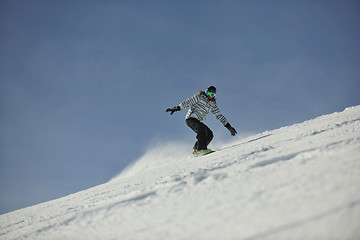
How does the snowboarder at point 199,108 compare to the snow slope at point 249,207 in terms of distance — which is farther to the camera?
the snowboarder at point 199,108

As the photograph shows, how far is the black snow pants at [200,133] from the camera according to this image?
6.34 metres

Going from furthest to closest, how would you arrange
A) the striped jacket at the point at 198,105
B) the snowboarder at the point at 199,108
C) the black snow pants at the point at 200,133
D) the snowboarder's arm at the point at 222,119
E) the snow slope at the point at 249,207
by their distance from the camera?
the snowboarder's arm at the point at 222,119 < the striped jacket at the point at 198,105 < the snowboarder at the point at 199,108 < the black snow pants at the point at 200,133 < the snow slope at the point at 249,207

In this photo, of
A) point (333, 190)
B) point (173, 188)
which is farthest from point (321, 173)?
point (173, 188)

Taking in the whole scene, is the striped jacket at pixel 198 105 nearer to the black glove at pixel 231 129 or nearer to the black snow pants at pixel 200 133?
the black snow pants at pixel 200 133

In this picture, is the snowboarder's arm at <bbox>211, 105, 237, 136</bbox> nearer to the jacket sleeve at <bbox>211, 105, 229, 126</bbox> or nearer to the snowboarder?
the jacket sleeve at <bbox>211, 105, 229, 126</bbox>

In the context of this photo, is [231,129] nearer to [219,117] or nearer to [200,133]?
[219,117]

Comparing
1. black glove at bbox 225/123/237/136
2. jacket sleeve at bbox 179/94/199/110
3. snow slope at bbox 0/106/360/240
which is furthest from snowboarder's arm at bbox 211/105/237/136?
snow slope at bbox 0/106/360/240

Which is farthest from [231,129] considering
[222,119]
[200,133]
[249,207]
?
[249,207]

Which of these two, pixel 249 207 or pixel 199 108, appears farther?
pixel 199 108

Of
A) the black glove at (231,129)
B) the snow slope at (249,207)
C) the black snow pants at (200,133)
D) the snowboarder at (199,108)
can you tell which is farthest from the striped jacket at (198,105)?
the snow slope at (249,207)

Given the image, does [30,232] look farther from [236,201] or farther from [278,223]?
[278,223]

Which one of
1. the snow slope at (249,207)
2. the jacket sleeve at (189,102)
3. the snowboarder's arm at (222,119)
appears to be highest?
the jacket sleeve at (189,102)

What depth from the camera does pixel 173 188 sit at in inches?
90.4

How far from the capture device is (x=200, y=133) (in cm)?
642
